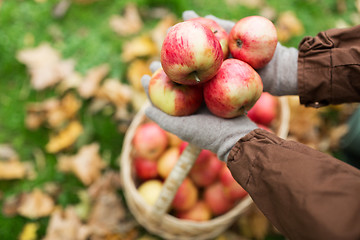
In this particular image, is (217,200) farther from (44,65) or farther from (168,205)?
(44,65)

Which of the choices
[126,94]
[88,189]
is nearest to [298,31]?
[126,94]

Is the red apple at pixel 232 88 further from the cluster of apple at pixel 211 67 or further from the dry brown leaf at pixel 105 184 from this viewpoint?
Answer: the dry brown leaf at pixel 105 184

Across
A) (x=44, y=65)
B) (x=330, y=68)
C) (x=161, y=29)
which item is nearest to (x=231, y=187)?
(x=330, y=68)

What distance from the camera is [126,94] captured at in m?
1.91

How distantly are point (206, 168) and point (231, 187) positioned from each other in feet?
0.51

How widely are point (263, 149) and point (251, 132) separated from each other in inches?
5.1

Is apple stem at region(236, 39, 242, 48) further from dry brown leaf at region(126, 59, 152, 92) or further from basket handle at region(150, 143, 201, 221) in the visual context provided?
dry brown leaf at region(126, 59, 152, 92)

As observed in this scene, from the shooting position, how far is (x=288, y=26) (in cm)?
214

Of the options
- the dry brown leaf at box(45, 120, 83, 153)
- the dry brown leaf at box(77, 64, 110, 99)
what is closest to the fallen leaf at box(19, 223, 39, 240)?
the dry brown leaf at box(45, 120, 83, 153)

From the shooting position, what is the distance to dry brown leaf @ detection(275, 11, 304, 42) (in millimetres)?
2115

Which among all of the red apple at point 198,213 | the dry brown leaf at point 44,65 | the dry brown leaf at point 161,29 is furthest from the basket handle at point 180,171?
the dry brown leaf at point 44,65

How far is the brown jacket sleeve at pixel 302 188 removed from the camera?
25.0 inches

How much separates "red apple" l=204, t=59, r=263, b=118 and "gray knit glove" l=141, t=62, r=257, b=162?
0.05 metres

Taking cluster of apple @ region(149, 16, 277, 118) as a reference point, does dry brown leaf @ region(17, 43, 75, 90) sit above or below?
below
